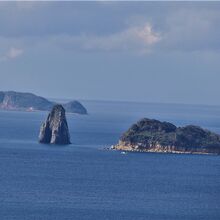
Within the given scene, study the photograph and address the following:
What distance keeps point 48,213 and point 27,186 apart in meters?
28.6

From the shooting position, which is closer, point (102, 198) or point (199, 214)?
point (199, 214)

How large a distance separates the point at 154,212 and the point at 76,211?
10.0m

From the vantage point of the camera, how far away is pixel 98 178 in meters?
178

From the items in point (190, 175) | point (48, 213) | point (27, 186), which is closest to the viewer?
point (48, 213)

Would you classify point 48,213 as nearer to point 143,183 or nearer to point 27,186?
point 27,186

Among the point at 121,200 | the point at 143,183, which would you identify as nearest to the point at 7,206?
the point at 121,200

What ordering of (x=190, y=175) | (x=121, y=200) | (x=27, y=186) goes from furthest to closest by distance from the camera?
(x=190, y=175) → (x=27, y=186) → (x=121, y=200)

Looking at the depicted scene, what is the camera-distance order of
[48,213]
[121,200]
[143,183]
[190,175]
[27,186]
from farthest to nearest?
[190,175]
[143,183]
[27,186]
[121,200]
[48,213]

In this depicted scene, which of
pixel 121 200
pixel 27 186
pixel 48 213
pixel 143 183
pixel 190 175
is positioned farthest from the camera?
pixel 190 175

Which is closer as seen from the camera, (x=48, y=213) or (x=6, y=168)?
(x=48, y=213)

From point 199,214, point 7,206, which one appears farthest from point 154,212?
point 7,206

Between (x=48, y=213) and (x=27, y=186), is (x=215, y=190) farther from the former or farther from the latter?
(x=48, y=213)

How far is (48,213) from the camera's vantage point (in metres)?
133

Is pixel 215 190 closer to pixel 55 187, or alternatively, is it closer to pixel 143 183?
pixel 143 183
